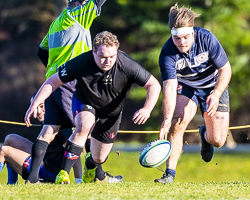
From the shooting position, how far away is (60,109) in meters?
6.59

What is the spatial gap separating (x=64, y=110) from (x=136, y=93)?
47.1 ft

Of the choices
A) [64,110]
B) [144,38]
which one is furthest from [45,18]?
[64,110]

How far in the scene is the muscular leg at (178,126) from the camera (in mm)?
6363

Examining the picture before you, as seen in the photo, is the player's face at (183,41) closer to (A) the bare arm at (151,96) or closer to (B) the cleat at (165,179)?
(A) the bare arm at (151,96)

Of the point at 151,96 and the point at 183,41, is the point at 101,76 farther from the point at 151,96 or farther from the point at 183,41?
the point at 183,41

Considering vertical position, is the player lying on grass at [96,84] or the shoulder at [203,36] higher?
the shoulder at [203,36]

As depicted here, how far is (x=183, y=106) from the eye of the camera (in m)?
6.57

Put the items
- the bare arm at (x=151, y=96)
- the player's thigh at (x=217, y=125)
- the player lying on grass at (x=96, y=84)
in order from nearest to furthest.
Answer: the bare arm at (x=151, y=96) → the player lying on grass at (x=96, y=84) → the player's thigh at (x=217, y=125)

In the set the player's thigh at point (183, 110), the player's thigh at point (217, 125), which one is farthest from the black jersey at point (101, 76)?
the player's thigh at point (217, 125)

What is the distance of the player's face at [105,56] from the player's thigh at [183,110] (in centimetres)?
120

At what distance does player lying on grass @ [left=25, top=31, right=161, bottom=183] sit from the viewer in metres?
5.79

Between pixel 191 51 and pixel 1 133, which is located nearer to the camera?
pixel 191 51

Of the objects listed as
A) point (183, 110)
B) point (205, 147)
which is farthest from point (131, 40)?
point (183, 110)

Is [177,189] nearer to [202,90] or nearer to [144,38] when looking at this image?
[202,90]
